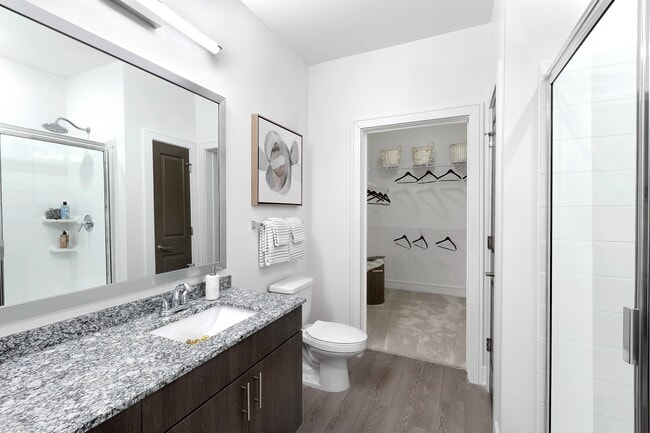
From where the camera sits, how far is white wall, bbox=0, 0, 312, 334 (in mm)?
1311

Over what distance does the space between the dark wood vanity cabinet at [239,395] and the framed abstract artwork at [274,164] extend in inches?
36.6

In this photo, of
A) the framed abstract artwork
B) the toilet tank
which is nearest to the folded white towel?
the toilet tank

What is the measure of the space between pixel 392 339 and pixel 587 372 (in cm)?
188

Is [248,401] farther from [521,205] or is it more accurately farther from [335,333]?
[521,205]

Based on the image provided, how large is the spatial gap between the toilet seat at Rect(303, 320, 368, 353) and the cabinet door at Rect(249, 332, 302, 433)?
1.30ft

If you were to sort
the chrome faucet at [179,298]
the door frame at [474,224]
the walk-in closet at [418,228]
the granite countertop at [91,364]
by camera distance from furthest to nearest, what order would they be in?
the walk-in closet at [418,228]
the door frame at [474,224]
the chrome faucet at [179,298]
the granite countertop at [91,364]

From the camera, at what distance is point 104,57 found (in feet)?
4.17

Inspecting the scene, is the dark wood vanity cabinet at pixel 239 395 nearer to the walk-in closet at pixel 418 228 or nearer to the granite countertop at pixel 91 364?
the granite countertop at pixel 91 364

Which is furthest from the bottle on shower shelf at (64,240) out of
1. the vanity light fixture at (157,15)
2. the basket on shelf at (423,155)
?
the basket on shelf at (423,155)

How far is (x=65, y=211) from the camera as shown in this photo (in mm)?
1139

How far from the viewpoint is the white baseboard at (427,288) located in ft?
13.8

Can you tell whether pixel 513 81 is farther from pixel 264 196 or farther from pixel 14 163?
→ pixel 14 163

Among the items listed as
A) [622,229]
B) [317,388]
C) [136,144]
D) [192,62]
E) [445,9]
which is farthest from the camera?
[317,388]

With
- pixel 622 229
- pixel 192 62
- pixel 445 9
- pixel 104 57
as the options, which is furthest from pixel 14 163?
pixel 445 9
